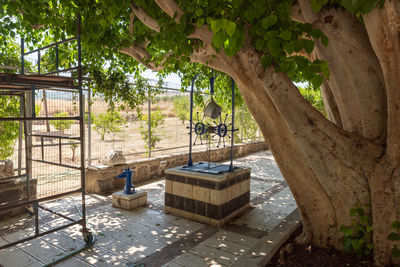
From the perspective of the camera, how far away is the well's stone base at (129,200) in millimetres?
5223

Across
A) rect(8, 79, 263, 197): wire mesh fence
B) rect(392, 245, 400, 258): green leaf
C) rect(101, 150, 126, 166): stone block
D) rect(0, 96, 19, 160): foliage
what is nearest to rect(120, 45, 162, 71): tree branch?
rect(8, 79, 263, 197): wire mesh fence

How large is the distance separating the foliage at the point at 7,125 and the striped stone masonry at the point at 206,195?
352cm

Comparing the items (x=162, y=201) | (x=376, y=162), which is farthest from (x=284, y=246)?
(x=162, y=201)

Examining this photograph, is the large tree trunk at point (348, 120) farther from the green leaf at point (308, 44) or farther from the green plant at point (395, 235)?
the green leaf at point (308, 44)

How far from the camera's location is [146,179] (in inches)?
295

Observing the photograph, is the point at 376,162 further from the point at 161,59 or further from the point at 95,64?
the point at 95,64

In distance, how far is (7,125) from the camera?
224 inches

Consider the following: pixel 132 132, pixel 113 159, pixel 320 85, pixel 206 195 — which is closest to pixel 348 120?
pixel 320 85

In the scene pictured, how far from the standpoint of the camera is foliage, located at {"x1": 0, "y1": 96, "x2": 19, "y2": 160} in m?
5.49

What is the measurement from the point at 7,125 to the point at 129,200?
10.1 ft

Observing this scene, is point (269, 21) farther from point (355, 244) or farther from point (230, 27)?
point (355, 244)

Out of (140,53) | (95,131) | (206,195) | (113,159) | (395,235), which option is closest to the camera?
(395,235)

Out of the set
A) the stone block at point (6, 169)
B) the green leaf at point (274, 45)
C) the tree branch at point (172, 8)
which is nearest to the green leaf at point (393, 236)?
the green leaf at point (274, 45)

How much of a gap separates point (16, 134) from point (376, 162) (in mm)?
6531
